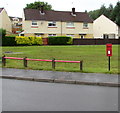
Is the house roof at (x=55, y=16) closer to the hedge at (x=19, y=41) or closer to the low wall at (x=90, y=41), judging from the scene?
the low wall at (x=90, y=41)

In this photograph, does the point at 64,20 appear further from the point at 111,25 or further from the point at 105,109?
the point at 105,109

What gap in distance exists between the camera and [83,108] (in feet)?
16.9

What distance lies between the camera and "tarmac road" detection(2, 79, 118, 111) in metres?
5.19

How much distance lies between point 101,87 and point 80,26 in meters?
44.4

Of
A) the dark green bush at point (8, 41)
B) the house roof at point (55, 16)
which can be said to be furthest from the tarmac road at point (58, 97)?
the house roof at point (55, 16)

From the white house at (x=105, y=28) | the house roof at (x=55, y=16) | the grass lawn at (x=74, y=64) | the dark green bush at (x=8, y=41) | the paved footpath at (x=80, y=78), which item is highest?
the house roof at (x=55, y=16)

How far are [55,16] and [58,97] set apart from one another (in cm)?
4520

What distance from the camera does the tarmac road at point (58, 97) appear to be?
5194mm

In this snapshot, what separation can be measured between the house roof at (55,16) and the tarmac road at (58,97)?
40.5 m

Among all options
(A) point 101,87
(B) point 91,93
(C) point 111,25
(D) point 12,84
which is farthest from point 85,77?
(C) point 111,25

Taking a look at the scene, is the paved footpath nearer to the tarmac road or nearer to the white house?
the tarmac road

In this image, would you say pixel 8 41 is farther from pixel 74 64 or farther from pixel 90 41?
pixel 74 64

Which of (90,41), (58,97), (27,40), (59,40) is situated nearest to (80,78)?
(58,97)

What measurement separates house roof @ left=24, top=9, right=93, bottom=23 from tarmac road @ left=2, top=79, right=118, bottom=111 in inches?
1594
